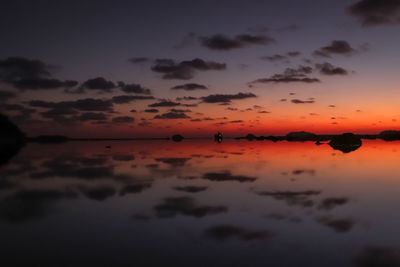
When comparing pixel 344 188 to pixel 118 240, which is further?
pixel 344 188

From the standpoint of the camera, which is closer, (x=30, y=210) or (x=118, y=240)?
(x=118, y=240)

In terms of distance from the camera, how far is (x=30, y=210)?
15.4 metres

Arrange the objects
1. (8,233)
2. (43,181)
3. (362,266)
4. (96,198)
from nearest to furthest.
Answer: (362,266)
(8,233)
(96,198)
(43,181)

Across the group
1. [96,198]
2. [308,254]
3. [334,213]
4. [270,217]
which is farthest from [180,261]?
[96,198]

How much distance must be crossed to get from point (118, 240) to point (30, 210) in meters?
6.79

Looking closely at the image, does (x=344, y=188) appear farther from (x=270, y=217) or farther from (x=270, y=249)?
(x=270, y=249)

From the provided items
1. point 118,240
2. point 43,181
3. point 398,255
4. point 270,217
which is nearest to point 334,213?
point 270,217

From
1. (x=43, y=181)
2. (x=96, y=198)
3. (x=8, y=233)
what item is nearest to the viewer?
(x=8, y=233)

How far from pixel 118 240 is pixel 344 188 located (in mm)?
16393

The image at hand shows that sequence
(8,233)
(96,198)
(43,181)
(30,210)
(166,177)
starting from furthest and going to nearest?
(166,177), (43,181), (96,198), (30,210), (8,233)

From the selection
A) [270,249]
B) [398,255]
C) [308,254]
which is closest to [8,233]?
[270,249]

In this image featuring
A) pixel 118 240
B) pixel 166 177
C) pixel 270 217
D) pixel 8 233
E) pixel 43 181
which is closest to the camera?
pixel 118 240

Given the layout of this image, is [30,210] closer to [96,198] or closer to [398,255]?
[96,198]

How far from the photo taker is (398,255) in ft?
31.6
